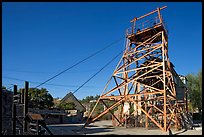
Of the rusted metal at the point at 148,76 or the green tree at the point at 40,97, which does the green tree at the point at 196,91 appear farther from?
the green tree at the point at 40,97

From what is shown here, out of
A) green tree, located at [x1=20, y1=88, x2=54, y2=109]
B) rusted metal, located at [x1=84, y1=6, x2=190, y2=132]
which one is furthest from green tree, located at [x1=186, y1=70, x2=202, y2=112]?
green tree, located at [x1=20, y1=88, x2=54, y2=109]

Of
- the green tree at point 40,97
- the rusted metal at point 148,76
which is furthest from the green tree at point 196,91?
the green tree at point 40,97

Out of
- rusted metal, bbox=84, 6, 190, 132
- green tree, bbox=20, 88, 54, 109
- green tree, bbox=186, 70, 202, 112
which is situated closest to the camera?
rusted metal, bbox=84, 6, 190, 132

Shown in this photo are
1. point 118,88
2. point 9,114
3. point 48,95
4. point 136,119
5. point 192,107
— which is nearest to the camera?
point 9,114

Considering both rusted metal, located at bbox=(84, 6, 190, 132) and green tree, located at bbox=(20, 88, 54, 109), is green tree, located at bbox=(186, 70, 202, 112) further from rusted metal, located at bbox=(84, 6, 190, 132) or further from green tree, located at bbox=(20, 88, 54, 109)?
green tree, located at bbox=(20, 88, 54, 109)

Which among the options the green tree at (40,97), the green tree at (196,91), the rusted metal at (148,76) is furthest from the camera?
the green tree at (40,97)

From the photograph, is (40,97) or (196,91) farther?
(40,97)

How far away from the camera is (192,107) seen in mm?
45969

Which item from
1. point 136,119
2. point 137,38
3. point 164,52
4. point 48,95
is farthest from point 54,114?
point 164,52

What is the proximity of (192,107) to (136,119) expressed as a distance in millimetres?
22558

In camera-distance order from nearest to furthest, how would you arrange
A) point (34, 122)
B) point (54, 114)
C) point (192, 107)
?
point (34, 122) < point (54, 114) < point (192, 107)

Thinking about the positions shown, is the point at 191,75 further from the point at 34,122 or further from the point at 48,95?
the point at 34,122

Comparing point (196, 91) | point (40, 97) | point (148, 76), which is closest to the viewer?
point (148, 76)

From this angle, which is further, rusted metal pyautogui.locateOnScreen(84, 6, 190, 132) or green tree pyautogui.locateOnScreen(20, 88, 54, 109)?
green tree pyautogui.locateOnScreen(20, 88, 54, 109)
